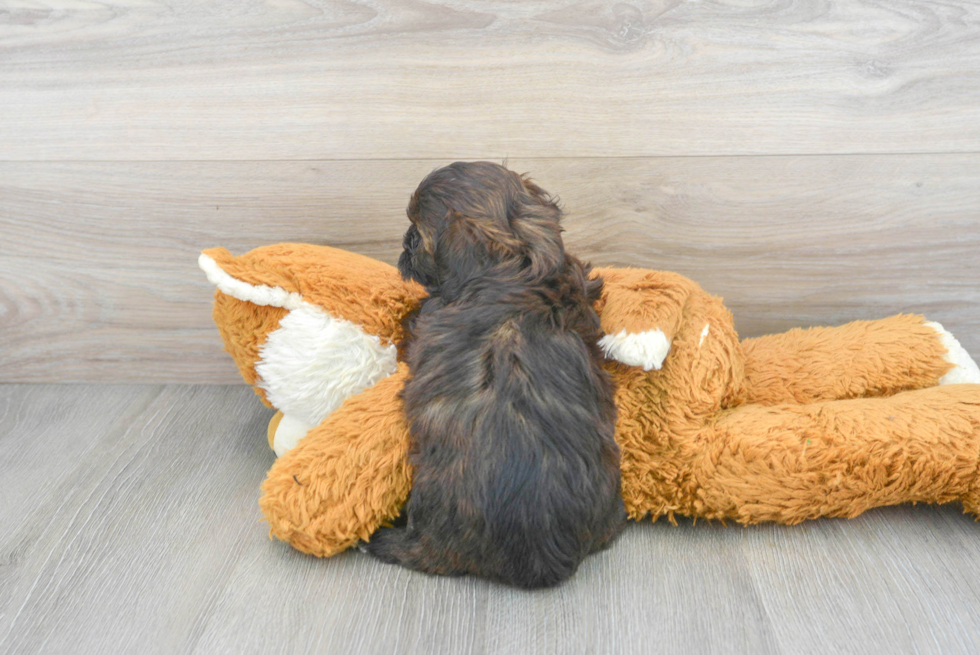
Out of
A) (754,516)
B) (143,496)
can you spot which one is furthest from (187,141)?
(754,516)

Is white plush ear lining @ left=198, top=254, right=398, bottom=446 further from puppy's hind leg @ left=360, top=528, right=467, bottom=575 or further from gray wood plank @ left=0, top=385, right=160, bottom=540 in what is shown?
gray wood plank @ left=0, top=385, right=160, bottom=540

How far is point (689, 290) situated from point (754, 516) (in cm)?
37

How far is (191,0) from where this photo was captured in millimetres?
1362

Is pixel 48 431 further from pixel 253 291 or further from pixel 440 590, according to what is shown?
pixel 440 590

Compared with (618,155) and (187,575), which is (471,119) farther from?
(187,575)

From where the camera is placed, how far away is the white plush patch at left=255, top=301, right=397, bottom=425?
1171 millimetres

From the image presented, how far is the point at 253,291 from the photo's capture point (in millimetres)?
1158

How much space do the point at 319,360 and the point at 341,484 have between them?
23 cm

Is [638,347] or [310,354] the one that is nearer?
[638,347]

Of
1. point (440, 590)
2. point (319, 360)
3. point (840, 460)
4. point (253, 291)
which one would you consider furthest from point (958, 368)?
point (253, 291)

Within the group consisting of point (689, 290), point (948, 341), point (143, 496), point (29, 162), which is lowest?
point (143, 496)

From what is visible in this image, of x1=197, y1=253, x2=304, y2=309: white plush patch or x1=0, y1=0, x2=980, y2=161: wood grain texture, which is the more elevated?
x1=0, y1=0, x2=980, y2=161: wood grain texture

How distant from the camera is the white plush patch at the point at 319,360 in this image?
3.84 feet

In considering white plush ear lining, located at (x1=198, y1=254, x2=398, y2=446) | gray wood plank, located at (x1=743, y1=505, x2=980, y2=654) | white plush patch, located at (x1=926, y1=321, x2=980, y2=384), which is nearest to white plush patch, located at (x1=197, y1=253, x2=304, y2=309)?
white plush ear lining, located at (x1=198, y1=254, x2=398, y2=446)
